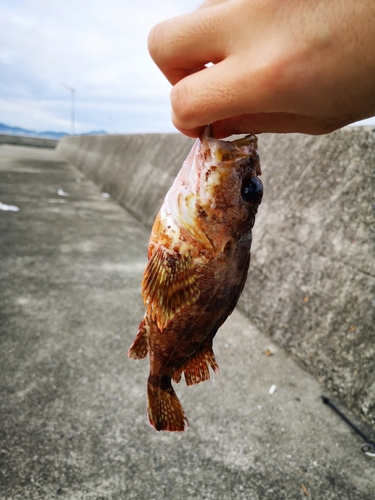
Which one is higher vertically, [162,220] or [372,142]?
[372,142]

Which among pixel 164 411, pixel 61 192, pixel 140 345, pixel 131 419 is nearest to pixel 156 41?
pixel 140 345

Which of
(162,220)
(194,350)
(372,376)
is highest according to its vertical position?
(162,220)

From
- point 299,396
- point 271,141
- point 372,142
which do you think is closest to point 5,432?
point 299,396

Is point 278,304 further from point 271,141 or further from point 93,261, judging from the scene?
point 93,261

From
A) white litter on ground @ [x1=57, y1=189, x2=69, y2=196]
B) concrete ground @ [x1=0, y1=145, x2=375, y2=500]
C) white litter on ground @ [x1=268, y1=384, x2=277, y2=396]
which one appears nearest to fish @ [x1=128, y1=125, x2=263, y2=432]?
concrete ground @ [x1=0, y1=145, x2=375, y2=500]

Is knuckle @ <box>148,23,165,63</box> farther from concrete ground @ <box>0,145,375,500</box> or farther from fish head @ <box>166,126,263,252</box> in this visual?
concrete ground @ <box>0,145,375,500</box>

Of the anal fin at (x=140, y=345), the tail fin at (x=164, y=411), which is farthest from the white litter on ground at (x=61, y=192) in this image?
the tail fin at (x=164, y=411)
